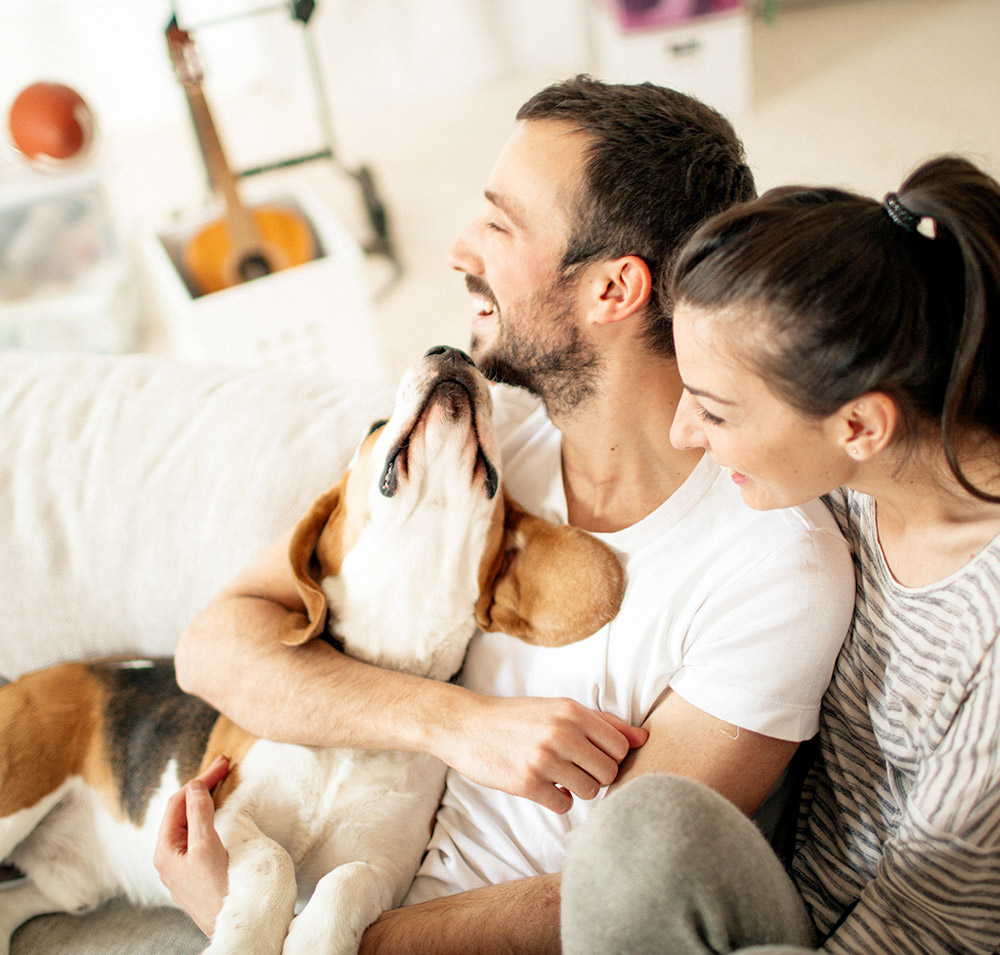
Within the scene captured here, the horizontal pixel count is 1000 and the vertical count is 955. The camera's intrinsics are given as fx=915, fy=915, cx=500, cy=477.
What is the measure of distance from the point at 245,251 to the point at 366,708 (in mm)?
2022

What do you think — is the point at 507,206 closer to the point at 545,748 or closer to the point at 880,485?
the point at 880,485

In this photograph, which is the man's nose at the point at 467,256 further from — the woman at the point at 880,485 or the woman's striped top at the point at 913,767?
the woman's striped top at the point at 913,767

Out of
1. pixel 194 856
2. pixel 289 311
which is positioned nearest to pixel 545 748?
pixel 194 856

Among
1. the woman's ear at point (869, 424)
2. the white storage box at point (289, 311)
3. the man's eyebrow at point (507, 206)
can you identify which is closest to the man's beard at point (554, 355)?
the man's eyebrow at point (507, 206)

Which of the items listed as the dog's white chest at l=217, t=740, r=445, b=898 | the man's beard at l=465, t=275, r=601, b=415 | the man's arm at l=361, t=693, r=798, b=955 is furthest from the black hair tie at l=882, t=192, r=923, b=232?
the dog's white chest at l=217, t=740, r=445, b=898

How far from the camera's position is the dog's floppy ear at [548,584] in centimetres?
130

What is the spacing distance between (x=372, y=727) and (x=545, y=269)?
0.74 meters

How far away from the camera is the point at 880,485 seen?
3.64 ft

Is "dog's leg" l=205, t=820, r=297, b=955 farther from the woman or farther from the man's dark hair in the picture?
Result: the man's dark hair

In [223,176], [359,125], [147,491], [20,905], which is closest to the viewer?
[20,905]

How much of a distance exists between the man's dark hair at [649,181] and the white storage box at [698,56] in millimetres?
3147

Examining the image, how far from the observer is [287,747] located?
1.43 metres

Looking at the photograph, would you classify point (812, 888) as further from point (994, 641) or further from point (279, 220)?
point (279, 220)

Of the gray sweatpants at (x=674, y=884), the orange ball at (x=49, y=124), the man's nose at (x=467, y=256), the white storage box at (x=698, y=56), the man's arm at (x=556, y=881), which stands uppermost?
the orange ball at (x=49, y=124)
